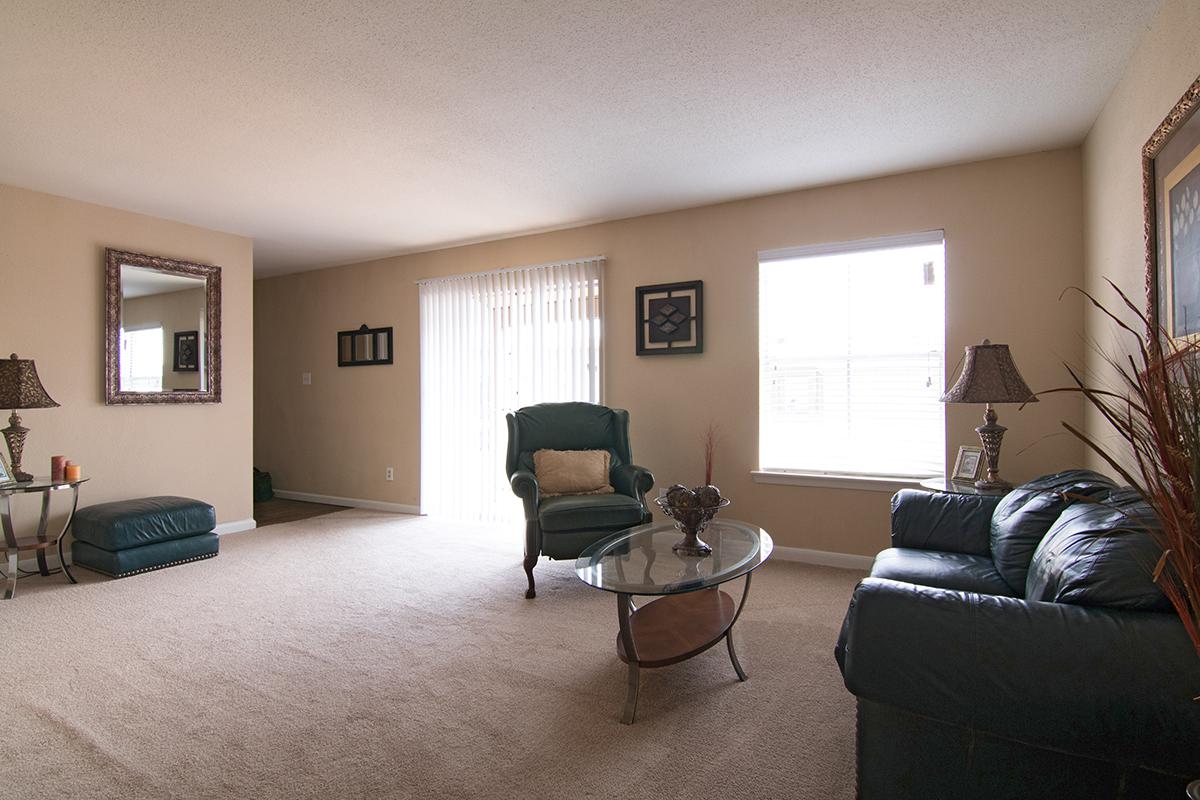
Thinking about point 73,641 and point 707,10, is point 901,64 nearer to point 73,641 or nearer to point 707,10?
point 707,10

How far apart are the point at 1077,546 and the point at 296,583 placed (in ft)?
12.5

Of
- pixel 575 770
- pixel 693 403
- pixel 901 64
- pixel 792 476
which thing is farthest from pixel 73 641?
pixel 901 64

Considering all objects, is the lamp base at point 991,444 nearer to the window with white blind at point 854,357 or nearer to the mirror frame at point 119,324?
the window with white blind at point 854,357

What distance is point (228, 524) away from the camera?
5.16 meters

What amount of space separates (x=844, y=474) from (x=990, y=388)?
1.23 metres

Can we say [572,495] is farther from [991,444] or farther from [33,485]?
[33,485]

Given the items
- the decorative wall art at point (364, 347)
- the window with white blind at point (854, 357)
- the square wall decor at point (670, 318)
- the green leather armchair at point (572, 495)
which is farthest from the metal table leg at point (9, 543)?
the window with white blind at point (854, 357)

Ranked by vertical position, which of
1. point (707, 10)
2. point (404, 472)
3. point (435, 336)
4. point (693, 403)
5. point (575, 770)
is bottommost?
point (575, 770)

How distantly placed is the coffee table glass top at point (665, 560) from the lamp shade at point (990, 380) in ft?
4.12

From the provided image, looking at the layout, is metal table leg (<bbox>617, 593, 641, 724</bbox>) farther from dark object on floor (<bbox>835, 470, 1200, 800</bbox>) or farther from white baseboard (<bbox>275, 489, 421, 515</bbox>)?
white baseboard (<bbox>275, 489, 421, 515</bbox>)

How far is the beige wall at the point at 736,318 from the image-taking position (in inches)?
139

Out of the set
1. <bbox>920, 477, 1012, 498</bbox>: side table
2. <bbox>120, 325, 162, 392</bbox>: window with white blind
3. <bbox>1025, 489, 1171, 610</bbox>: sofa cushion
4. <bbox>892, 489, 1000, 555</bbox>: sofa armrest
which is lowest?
<bbox>892, 489, 1000, 555</bbox>: sofa armrest

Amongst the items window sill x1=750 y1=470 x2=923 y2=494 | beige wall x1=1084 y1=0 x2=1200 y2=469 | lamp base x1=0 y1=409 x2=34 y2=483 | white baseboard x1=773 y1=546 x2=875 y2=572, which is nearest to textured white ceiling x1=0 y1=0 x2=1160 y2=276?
beige wall x1=1084 y1=0 x2=1200 y2=469

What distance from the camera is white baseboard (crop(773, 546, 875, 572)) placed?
3.99m
